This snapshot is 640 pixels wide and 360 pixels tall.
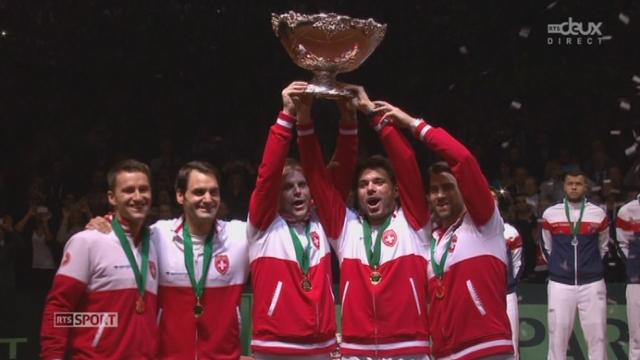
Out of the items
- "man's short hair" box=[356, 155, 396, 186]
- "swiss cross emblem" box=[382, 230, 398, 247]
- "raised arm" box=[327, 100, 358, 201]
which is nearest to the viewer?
"swiss cross emblem" box=[382, 230, 398, 247]

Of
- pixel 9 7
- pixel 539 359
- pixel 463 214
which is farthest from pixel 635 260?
pixel 9 7

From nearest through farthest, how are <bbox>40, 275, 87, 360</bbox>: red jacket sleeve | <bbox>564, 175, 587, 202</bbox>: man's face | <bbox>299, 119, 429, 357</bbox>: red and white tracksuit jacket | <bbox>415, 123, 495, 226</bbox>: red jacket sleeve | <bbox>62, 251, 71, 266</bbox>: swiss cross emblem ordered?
<bbox>40, 275, 87, 360</bbox>: red jacket sleeve
<bbox>62, 251, 71, 266</bbox>: swiss cross emblem
<bbox>415, 123, 495, 226</bbox>: red jacket sleeve
<bbox>299, 119, 429, 357</bbox>: red and white tracksuit jacket
<bbox>564, 175, 587, 202</bbox>: man's face

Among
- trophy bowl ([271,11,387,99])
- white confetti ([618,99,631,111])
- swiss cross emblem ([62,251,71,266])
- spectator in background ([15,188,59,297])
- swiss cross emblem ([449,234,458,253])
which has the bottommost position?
swiss cross emblem ([62,251,71,266])

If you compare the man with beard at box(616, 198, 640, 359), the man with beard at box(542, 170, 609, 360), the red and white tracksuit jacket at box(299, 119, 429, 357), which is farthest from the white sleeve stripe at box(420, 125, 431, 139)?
the man with beard at box(616, 198, 640, 359)

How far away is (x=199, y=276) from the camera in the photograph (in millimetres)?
4809

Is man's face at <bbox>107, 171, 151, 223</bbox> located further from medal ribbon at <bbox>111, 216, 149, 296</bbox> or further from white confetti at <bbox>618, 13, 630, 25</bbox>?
white confetti at <bbox>618, 13, 630, 25</bbox>

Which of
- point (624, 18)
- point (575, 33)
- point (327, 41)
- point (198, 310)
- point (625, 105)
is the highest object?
point (624, 18)

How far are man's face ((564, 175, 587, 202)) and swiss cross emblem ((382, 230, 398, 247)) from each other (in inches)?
171

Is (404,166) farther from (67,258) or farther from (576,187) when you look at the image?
(576,187)

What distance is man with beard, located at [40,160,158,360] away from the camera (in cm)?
452

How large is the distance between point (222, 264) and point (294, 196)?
483 mm

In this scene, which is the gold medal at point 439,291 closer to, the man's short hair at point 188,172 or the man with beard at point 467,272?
the man with beard at point 467,272

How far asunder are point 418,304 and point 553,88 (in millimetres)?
7451

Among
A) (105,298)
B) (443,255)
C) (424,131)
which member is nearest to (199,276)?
(105,298)
